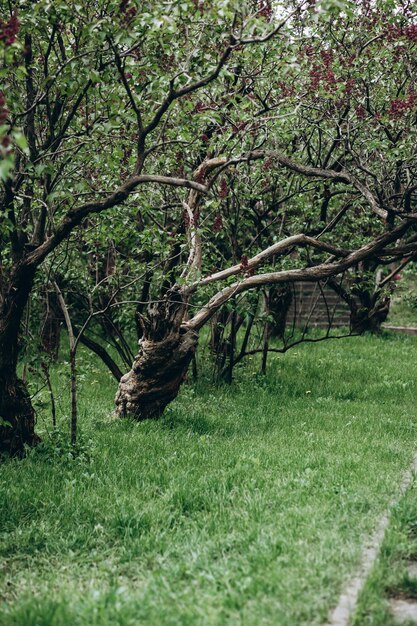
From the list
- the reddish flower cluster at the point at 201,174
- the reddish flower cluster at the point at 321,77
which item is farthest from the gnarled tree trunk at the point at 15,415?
the reddish flower cluster at the point at 321,77

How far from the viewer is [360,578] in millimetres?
4695

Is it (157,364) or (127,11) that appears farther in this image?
(157,364)

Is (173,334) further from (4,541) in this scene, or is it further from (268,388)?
(4,541)

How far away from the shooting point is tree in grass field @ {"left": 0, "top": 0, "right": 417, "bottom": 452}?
6.66 metres

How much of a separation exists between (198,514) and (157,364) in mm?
3652

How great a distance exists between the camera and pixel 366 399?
1188cm

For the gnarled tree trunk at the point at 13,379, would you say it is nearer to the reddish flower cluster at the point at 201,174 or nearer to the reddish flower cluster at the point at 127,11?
the reddish flower cluster at the point at 127,11

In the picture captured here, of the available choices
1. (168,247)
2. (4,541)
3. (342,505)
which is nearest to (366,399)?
(168,247)

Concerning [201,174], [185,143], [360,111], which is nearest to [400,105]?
[360,111]

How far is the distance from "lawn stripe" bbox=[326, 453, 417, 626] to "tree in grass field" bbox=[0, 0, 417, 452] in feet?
9.40

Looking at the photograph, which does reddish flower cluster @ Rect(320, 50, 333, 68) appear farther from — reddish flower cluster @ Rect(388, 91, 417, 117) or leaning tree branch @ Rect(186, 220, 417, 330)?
leaning tree branch @ Rect(186, 220, 417, 330)

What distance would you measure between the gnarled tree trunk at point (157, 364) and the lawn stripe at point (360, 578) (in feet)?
12.9

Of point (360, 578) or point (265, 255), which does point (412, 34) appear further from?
point (360, 578)

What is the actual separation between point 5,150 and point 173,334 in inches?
248
